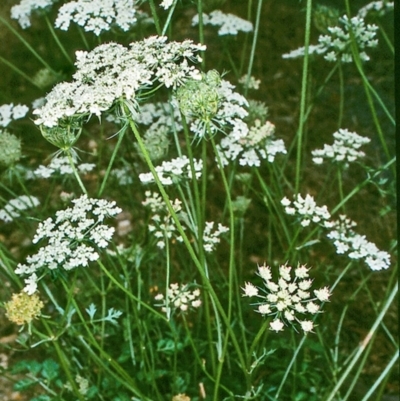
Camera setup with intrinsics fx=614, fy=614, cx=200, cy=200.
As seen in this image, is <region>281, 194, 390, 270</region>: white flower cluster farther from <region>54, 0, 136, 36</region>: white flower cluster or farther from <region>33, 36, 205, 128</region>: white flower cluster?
<region>54, 0, 136, 36</region>: white flower cluster

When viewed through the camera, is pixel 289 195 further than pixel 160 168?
Yes

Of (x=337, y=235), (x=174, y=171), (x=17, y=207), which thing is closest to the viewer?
(x=174, y=171)

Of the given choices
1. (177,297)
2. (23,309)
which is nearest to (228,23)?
(177,297)

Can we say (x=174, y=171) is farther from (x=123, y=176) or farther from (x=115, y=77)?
(x=123, y=176)

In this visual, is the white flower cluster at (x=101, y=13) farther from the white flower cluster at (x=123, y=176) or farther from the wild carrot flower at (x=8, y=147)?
the white flower cluster at (x=123, y=176)

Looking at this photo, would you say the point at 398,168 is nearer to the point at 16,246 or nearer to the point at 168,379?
the point at 168,379

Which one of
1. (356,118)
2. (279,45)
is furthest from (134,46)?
(279,45)

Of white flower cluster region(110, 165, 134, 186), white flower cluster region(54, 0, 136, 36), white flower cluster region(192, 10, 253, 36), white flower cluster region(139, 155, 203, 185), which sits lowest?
white flower cluster region(139, 155, 203, 185)

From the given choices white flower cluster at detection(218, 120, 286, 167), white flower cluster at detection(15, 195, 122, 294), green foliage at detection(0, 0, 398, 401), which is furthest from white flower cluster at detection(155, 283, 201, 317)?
white flower cluster at detection(218, 120, 286, 167)
